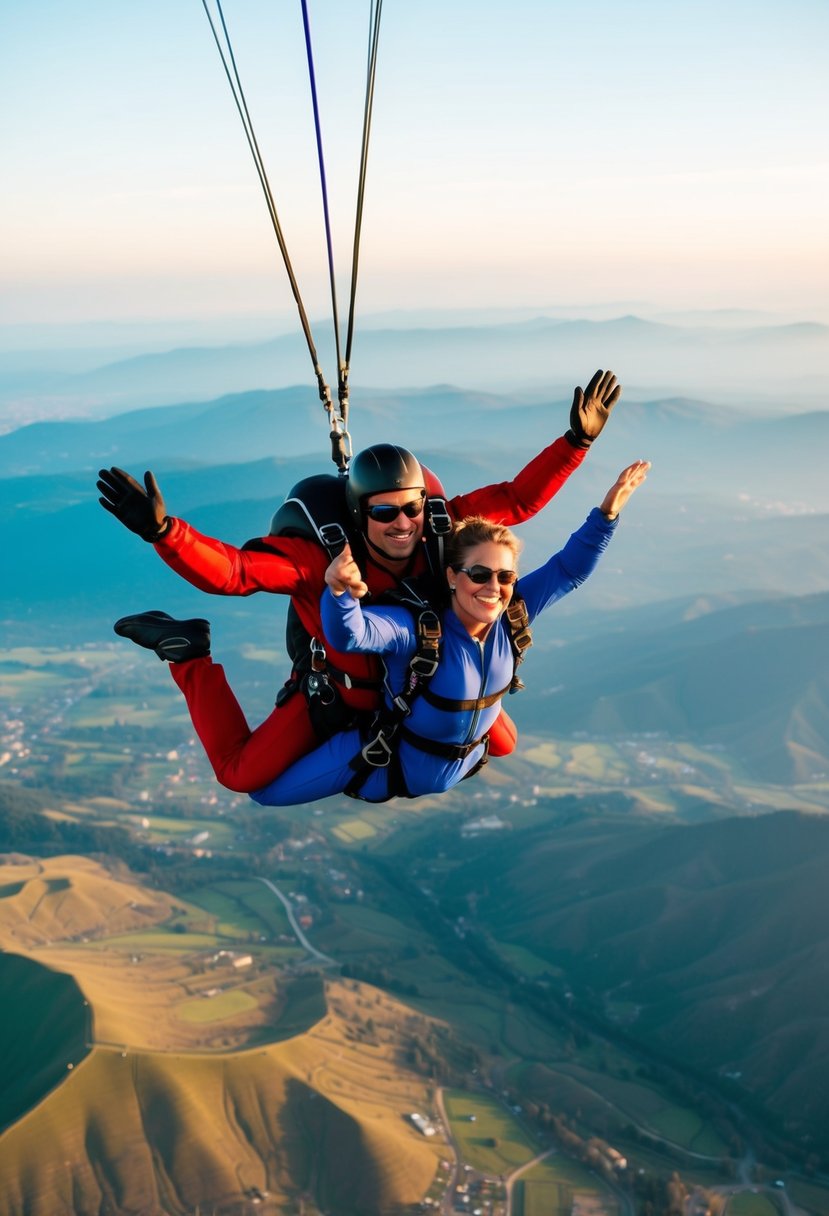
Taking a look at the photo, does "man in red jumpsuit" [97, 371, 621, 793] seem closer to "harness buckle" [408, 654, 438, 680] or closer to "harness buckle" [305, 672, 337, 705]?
"harness buckle" [305, 672, 337, 705]

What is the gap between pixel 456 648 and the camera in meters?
8.22

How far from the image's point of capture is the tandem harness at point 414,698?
8.00 m

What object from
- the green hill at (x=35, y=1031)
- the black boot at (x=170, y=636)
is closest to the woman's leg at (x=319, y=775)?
the black boot at (x=170, y=636)

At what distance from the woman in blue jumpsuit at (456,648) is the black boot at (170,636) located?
1.35m

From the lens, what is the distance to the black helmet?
27.0 feet

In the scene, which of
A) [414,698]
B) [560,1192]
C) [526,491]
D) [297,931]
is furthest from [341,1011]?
[414,698]

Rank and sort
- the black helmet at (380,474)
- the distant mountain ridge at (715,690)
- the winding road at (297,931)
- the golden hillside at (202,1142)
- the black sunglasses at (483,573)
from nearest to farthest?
the black sunglasses at (483,573) → the black helmet at (380,474) → the golden hillside at (202,1142) → the winding road at (297,931) → the distant mountain ridge at (715,690)

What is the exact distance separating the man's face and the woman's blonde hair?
308 mm

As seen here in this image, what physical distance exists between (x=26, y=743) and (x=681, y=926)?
Answer: 8575 cm

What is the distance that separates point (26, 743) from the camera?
140000 millimetres

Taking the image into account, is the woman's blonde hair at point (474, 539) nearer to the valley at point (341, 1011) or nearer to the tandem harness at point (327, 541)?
the tandem harness at point (327, 541)

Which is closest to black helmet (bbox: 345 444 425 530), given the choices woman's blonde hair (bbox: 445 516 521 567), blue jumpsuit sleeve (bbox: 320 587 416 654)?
woman's blonde hair (bbox: 445 516 521 567)

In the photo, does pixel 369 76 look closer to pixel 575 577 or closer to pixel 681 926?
pixel 575 577

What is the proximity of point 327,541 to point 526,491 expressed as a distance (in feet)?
6.64
